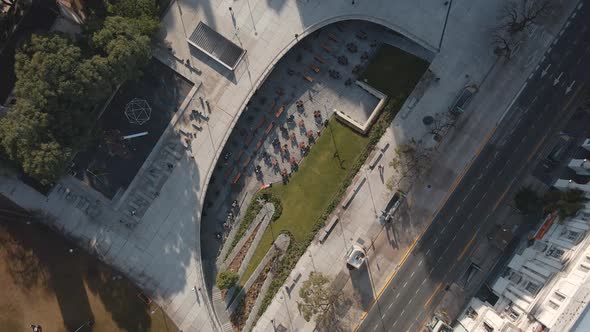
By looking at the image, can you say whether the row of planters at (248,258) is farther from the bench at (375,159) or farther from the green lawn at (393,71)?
the green lawn at (393,71)

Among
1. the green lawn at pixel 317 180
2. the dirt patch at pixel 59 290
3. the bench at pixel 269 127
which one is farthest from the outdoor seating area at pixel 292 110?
the dirt patch at pixel 59 290

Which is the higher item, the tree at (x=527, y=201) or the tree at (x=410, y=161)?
the tree at (x=527, y=201)

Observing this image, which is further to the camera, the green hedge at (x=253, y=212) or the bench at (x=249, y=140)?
the bench at (x=249, y=140)

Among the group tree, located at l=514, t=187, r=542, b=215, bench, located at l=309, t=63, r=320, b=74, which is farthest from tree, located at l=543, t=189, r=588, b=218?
bench, located at l=309, t=63, r=320, b=74

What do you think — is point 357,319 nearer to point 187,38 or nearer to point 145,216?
point 145,216

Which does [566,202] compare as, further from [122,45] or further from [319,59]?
[122,45]

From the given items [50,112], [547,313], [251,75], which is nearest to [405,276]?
[547,313]
